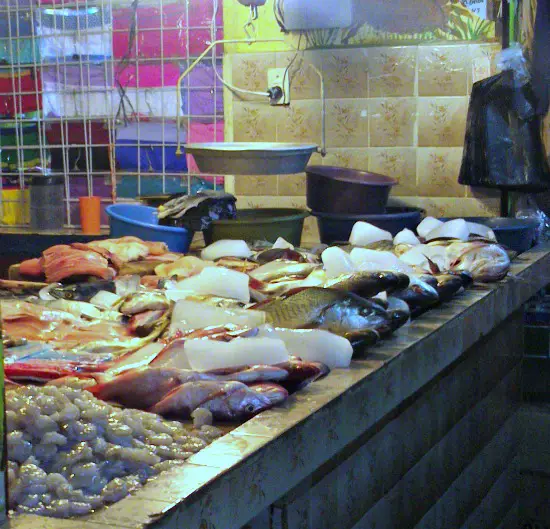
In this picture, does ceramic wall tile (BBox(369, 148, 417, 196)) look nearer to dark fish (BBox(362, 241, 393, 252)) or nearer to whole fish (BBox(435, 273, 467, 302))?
dark fish (BBox(362, 241, 393, 252))

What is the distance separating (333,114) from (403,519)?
4.32 meters

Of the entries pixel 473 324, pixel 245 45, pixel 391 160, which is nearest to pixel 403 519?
pixel 473 324

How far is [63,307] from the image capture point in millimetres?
3727

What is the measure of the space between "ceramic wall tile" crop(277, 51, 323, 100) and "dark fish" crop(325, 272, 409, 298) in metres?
3.96

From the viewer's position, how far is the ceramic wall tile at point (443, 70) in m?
7.02

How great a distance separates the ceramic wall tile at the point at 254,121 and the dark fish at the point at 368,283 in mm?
4013

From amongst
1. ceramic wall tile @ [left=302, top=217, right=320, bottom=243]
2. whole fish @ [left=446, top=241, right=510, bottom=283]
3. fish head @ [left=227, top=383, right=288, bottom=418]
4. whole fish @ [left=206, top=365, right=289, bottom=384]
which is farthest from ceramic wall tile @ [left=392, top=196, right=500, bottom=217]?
fish head @ [left=227, top=383, right=288, bottom=418]

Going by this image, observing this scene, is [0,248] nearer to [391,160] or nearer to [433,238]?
[391,160]

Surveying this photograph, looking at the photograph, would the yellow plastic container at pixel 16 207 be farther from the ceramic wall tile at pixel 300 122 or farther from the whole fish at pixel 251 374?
the whole fish at pixel 251 374

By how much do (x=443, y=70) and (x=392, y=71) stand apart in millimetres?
384

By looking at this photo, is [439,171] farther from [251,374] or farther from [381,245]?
[251,374]

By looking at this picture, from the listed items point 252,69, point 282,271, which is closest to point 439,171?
point 252,69

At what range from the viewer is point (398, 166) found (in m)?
7.30

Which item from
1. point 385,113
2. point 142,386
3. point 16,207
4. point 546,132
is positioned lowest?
point 16,207
